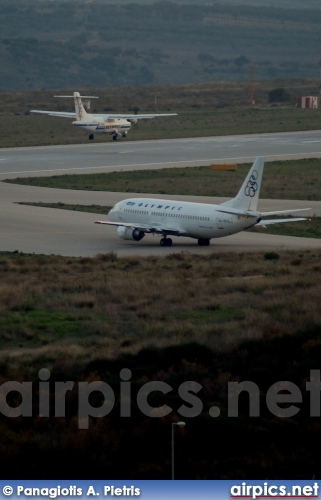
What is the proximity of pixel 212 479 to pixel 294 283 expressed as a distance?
19.7 meters

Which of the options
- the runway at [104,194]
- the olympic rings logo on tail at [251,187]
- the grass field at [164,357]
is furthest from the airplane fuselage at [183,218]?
the grass field at [164,357]

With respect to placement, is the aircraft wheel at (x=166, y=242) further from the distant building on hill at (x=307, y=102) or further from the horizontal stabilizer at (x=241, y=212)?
the distant building on hill at (x=307, y=102)

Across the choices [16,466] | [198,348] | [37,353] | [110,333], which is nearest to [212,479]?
[16,466]

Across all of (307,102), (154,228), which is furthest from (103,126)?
(154,228)

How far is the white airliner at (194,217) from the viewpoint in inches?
2148

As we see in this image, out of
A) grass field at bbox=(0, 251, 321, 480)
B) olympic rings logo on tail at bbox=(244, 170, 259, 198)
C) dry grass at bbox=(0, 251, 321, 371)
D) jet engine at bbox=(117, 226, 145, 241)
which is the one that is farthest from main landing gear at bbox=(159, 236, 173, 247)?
grass field at bbox=(0, 251, 321, 480)

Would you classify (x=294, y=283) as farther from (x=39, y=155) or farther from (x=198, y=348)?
(x=39, y=155)

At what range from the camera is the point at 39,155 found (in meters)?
105

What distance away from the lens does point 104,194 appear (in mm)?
76750

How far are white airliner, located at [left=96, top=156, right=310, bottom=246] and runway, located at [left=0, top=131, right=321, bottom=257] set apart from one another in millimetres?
842

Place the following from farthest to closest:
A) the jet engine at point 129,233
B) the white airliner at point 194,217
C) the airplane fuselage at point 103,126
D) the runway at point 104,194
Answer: the airplane fuselage at point 103,126 < the jet engine at point 129,233 < the runway at point 104,194 < the white airliner at point 194,217

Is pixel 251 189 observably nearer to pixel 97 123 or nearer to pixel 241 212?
pixel 241 212

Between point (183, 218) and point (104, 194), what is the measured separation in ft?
67.8

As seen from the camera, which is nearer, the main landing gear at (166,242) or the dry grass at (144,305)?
the dry grass at (144,305)
